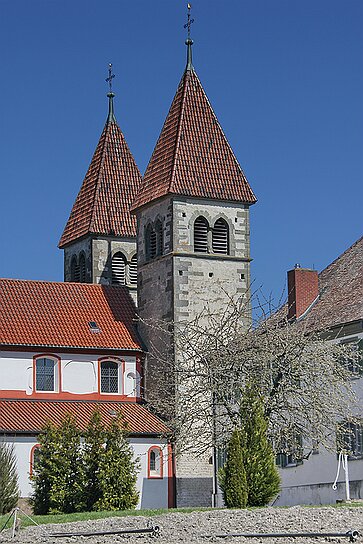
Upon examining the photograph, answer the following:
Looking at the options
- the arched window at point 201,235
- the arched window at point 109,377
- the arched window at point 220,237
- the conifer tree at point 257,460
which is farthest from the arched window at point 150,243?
the conifer tree at point 257,460

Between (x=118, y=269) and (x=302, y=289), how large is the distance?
16.0 metres

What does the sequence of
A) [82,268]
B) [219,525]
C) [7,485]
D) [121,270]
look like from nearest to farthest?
[219,525], [7,485], [121,270], [82,268]

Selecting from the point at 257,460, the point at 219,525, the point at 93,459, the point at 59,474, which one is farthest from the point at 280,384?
the point at 219,525

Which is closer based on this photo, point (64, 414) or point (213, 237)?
point (64, 414)

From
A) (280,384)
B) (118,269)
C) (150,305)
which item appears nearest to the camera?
(280,384)

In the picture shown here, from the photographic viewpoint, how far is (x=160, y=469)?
56625mm

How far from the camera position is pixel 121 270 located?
223 feet

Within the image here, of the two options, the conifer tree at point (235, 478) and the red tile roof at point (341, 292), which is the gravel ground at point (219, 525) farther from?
the red tile roof at point (341, 292)

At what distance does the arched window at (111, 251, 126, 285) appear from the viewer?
67.6 meters

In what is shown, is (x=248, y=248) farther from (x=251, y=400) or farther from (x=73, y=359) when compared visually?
(x=251, y=400)

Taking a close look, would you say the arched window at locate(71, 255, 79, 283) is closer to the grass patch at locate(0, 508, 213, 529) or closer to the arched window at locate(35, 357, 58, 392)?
the arched window at locate(35, 357, 58, 392)

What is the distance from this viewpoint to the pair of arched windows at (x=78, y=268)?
68562 millimetres

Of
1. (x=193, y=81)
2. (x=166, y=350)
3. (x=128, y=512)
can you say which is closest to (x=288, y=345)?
(x=128, y=512)

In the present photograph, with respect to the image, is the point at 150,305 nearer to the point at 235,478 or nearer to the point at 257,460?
the point at 257,460
